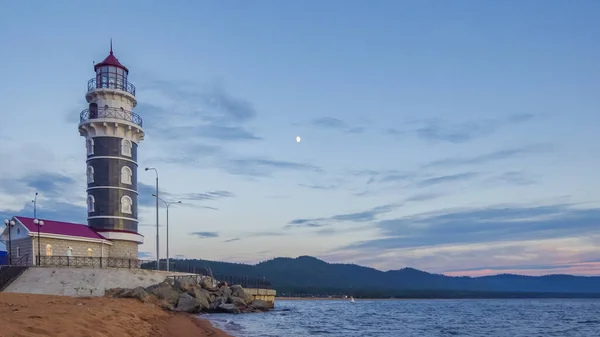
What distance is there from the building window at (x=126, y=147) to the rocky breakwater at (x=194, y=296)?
12979mm

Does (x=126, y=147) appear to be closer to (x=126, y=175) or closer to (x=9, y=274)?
(x=126, y=175)

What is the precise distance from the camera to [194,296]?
37312mm

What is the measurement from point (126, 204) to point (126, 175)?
2.54 metres

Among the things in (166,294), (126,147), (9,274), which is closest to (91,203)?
(126,147)

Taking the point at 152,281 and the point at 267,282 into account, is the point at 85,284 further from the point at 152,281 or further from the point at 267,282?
the point at 267,282

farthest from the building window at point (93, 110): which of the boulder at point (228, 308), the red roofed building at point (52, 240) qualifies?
the boulder at point (228, 308)

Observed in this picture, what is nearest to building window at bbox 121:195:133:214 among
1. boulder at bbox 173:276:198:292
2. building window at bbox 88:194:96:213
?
building window at bbox 88:194:96:213

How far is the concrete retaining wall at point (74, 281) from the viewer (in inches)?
1324

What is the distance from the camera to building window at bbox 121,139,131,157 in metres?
45.9

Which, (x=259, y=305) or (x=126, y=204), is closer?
(x=259, y=305)

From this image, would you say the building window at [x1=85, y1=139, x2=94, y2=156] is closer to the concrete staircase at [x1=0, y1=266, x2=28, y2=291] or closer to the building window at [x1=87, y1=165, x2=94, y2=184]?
the building window at [x1=87, y1=165, x2=94, y2=184]

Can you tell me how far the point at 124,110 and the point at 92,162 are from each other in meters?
5.34

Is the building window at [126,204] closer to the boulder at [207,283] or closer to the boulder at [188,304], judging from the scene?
the boulder at [207,283]

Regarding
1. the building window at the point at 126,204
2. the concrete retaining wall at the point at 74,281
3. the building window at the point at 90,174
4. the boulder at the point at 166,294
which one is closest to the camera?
the concrete retaining wall at the point at 74,281
